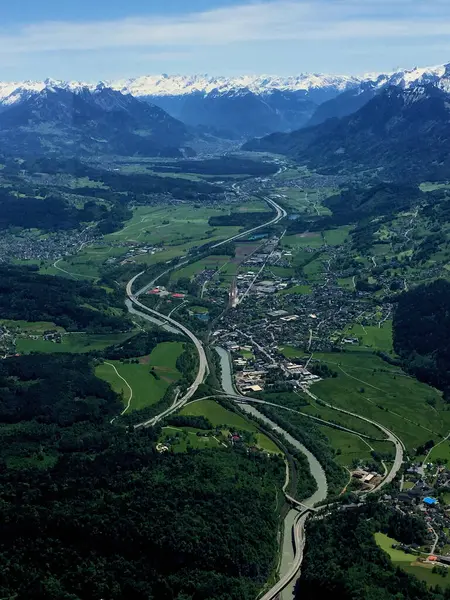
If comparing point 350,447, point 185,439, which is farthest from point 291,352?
point 185,439

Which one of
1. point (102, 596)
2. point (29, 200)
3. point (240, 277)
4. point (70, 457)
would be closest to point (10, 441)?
point (70, 457)

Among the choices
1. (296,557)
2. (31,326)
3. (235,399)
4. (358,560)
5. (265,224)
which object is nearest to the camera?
(358,560)

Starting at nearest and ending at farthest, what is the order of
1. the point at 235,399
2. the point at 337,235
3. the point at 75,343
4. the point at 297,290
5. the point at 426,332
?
the point at 235,399, the point at 75,343, the point at 426,332, the point at 297,290, the point at 337,235

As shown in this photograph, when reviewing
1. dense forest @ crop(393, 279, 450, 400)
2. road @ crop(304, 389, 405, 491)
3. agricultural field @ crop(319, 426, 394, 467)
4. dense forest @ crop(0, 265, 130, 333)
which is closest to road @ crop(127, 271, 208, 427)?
dense forest @ crop(0, 265, 130, 333)

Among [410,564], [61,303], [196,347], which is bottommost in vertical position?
[410,564]

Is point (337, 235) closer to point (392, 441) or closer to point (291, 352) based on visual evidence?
point (291, 352)

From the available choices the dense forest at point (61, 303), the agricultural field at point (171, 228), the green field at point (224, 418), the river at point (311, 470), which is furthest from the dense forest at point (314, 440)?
the agricultural field at point (171, 228)

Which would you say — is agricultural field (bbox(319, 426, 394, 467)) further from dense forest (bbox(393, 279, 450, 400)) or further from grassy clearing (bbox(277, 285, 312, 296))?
grassy clearing (bbox(277, 285, 312, 296))

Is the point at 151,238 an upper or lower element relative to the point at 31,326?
upper
